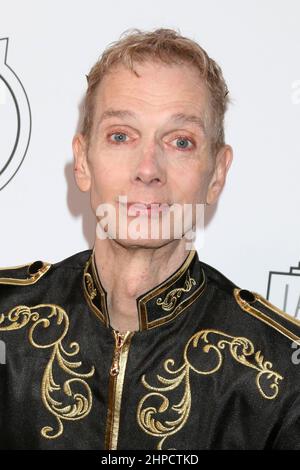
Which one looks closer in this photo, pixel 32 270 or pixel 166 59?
pixel 166 59

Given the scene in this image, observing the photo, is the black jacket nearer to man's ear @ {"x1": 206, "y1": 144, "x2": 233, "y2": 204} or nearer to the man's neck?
the man's neck

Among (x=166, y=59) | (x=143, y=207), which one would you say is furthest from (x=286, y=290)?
(x=166, y=59)

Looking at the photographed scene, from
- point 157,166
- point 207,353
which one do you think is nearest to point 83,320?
point 207,353

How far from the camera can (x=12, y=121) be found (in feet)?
7.98

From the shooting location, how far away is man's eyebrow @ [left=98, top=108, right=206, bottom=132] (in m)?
1.91

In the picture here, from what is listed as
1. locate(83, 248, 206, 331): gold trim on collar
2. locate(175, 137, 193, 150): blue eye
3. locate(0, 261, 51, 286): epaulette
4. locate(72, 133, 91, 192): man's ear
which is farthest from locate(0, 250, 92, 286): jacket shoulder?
locate(175, 137, 193, 150): blue eye

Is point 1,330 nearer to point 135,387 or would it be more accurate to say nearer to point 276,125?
point 135,387

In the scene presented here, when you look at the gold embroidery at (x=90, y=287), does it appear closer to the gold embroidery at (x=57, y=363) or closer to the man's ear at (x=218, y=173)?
the gold embroidery at (x=57, y=363)

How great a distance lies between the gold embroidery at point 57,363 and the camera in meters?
1.94

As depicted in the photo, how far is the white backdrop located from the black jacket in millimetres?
409

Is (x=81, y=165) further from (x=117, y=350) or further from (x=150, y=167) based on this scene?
Result: (x=117, y=350)

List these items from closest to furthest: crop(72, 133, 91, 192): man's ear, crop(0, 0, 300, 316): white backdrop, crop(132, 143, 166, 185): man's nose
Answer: crop(132, 143, 166, 185): man's nose, crop(72, 133, 91, 192): man's ear, crop(0, 0, 300, 316): white backdrop

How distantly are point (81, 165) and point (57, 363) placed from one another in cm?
55

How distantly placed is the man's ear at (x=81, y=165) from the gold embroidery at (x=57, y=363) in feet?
1.15
